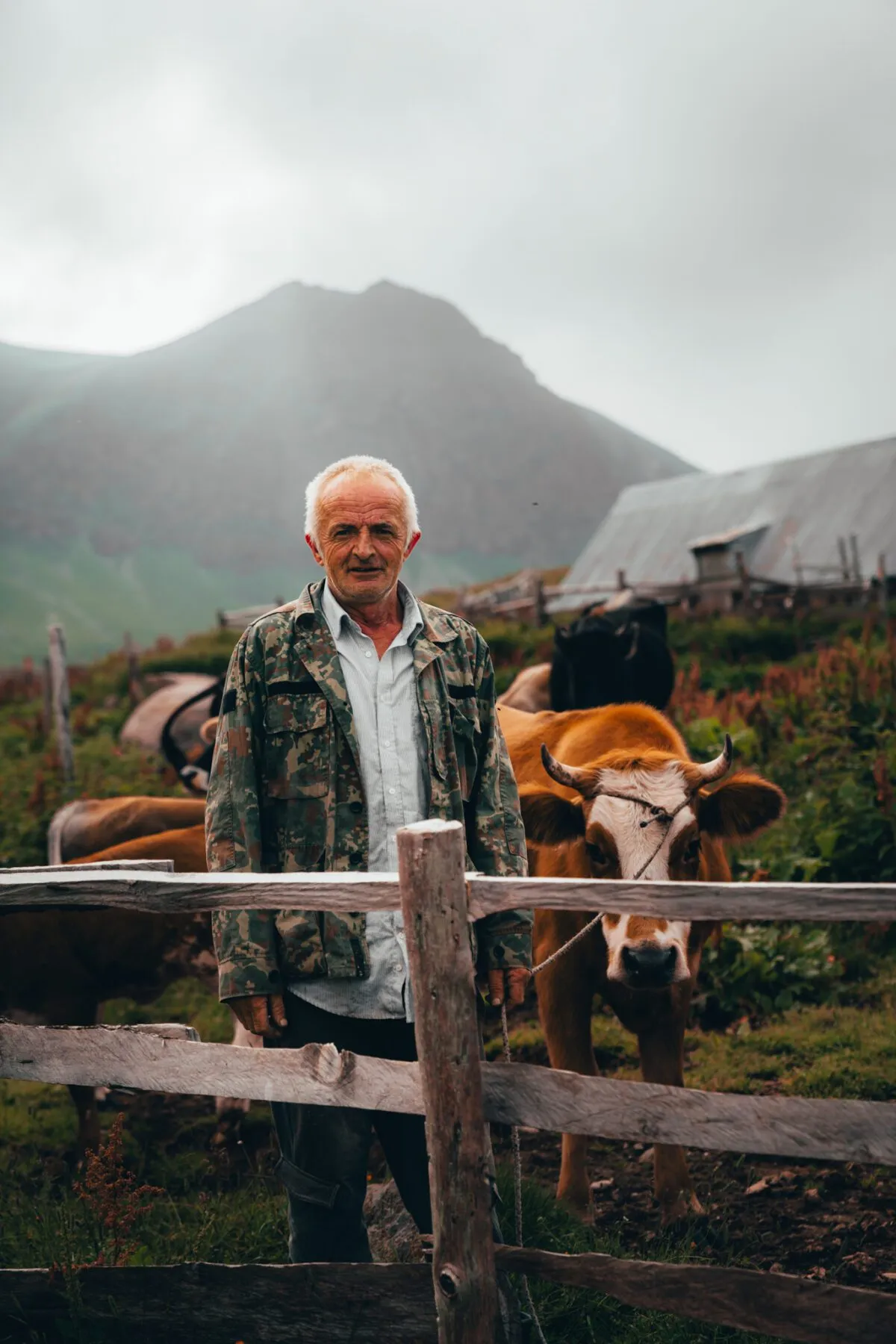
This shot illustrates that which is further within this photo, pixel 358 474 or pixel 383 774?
pixel 358 474

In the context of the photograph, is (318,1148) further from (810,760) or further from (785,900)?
(810,760)

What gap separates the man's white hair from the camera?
2.93 meters

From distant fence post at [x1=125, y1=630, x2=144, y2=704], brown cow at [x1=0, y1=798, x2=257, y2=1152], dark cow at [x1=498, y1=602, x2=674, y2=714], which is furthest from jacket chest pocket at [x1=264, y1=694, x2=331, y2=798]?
distant fence post at [x1=125, y1=630, x2=144, y2=704]

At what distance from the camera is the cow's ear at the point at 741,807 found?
404 centimetres

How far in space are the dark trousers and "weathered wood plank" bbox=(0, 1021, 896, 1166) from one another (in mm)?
160

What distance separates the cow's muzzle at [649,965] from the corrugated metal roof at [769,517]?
2527 cm

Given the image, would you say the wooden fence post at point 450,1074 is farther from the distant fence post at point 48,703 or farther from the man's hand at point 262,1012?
the distant fence post at point 48,703

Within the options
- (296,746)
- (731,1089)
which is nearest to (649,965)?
(296,746)

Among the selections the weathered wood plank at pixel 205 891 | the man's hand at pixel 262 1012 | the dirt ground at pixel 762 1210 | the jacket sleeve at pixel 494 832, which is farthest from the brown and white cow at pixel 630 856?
the weathered wood plank at pixel 205 891

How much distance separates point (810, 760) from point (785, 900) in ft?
24.6

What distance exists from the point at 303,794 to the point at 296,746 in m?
0.12

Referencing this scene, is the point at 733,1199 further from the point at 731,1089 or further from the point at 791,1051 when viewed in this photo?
the point at 791,1051

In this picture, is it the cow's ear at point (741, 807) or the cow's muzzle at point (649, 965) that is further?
the cow's ear at point (741, 807)

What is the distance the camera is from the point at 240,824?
274 centimetres
